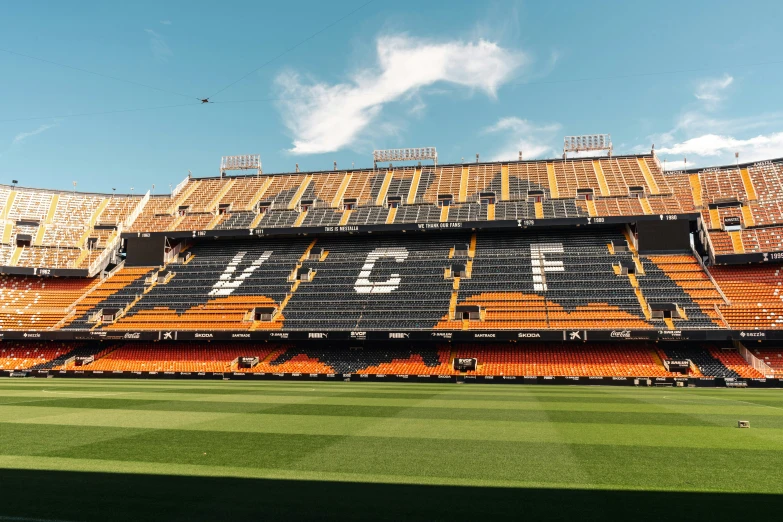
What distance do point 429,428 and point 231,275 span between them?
3549cm

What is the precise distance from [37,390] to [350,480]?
70.9 feet

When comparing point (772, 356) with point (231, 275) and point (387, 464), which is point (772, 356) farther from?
point (231, 275)

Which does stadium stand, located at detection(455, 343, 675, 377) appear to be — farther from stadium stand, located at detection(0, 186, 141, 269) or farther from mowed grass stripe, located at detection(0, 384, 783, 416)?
stadium stand, located at detection(0, 186, 141, 269)

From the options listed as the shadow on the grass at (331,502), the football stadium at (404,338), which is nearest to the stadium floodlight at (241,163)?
the football stadium at (404,338)

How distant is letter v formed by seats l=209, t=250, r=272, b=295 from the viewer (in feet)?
137

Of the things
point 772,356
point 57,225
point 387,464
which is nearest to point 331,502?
point 387,464

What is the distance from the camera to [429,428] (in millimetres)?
11789

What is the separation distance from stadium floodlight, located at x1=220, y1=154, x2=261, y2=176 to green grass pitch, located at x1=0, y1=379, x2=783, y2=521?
46628 mm

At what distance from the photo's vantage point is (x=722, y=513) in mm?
5863

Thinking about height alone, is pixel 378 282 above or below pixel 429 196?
below

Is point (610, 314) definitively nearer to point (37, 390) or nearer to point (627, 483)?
point (627, 483)

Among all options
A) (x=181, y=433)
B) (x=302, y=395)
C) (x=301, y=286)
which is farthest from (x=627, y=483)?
(x=301, y=286)

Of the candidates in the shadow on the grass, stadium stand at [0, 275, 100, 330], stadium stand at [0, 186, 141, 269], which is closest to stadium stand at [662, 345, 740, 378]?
the shadow on the grass

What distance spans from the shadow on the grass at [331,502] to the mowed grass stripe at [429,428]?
3765 mm
